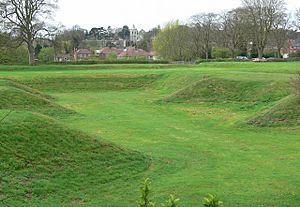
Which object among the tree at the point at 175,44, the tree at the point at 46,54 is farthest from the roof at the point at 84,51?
the tree at the point at 175,44

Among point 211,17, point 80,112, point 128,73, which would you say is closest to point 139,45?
point 211,17

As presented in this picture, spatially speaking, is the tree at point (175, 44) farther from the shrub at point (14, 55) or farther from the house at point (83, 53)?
the shrub at point (14, 55)

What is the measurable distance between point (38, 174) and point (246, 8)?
81.0m

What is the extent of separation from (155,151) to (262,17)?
72.6m

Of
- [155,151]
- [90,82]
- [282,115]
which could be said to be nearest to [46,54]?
[90,82]

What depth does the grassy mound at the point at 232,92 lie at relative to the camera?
3228cm

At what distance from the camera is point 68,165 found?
1426cm

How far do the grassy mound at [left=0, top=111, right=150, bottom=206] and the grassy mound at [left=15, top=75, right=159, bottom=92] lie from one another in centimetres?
3054

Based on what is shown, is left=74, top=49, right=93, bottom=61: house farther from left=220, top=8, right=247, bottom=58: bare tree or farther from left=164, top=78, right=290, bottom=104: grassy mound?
left=164, top=78, right=290, bottom=104: grassy mound

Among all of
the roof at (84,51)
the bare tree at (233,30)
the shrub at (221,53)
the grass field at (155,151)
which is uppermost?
the bare tree at (233,30)

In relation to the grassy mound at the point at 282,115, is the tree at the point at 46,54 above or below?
above

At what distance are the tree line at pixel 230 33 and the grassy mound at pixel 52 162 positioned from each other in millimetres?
72916

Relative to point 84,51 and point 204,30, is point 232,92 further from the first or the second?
point 84,51

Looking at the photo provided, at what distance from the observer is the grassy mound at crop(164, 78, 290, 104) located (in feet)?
106
